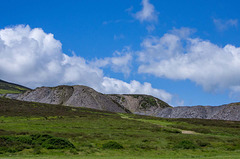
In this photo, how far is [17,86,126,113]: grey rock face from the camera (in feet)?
578

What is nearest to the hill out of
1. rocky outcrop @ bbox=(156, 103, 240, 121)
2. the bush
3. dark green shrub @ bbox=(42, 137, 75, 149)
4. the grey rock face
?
the grey rock face

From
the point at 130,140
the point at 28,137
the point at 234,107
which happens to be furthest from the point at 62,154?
the point at 234,107

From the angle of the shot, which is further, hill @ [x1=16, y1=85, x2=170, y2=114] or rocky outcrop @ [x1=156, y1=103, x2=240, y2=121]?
hill @ [x1=16, y1=85, x2=170, y2=114]

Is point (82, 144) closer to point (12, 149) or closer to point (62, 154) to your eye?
point (62, 154)

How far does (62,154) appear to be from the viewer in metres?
34.7

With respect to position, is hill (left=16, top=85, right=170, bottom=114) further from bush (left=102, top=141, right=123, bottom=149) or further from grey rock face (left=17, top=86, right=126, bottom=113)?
bush (left=102, top=141, right=123, bottom=149)

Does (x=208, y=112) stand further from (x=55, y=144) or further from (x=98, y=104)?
(x=55, y=144)

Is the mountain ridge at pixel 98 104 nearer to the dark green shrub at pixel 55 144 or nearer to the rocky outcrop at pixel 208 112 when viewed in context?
the rocky outcrop at pixel 208 112

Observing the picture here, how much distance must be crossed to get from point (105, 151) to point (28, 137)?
43.2ft

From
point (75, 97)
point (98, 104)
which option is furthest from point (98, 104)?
point (75, 97)

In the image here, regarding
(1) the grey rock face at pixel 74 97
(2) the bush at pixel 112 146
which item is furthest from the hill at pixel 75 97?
(2) the bush at pixel 112 146

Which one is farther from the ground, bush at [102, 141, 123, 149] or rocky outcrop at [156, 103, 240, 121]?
rocky outcrop at [156, 103, 240, 121]

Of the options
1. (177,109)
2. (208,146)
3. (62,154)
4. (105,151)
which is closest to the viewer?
(62,154)

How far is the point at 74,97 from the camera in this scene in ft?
594
